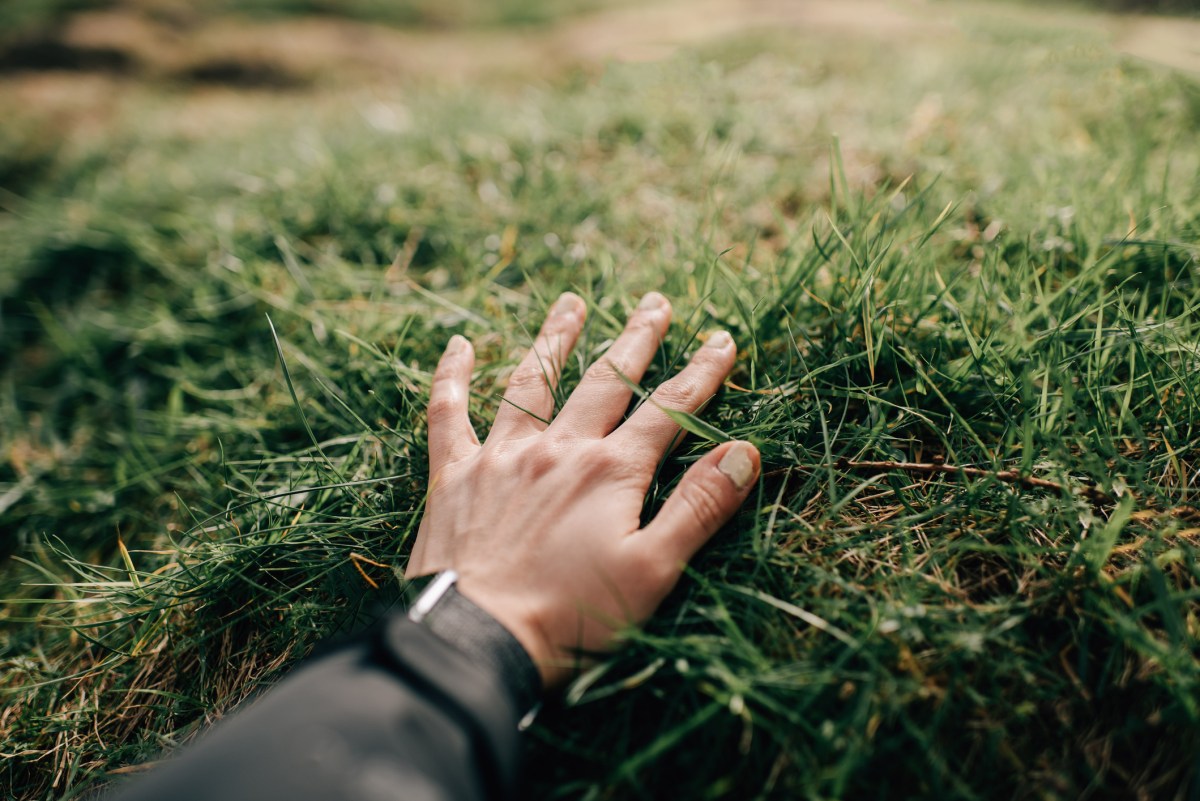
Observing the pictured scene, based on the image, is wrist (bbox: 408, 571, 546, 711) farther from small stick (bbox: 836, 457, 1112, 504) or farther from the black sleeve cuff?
small stick (bbox: 836, 457, 1112, 504)

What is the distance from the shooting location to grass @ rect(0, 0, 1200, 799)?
41.6 inches

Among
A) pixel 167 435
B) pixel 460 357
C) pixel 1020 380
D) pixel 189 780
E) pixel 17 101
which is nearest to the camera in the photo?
pixel 189 780

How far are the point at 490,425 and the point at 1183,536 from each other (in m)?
1.48

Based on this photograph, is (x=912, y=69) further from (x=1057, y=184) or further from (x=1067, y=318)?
(x=1067, y=318)

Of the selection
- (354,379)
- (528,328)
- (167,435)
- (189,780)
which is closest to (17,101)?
(167,435)

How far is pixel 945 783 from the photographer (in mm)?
1008

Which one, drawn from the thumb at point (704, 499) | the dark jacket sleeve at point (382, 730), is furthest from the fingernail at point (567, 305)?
the dark jacket sleeve at point (382, 730)

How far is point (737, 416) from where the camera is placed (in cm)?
145

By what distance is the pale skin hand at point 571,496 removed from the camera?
3.72 feet

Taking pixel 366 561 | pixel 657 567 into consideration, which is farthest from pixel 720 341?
pixel 366 561

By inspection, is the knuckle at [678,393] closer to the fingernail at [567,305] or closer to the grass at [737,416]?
the grass at [737,416]

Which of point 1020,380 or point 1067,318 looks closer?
point 1020,380

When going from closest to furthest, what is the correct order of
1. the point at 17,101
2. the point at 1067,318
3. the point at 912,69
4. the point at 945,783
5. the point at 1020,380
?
the point at 945,783 < the point at 1020,380 < the point at 1067,318 < the point at 912,69 < the point at 17,101

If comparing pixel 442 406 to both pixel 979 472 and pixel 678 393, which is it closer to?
pixel 678 393
